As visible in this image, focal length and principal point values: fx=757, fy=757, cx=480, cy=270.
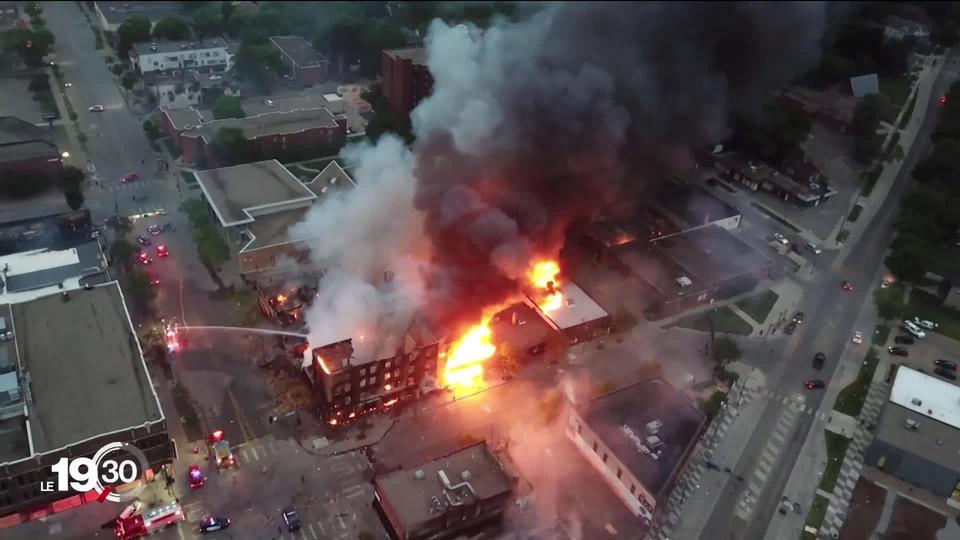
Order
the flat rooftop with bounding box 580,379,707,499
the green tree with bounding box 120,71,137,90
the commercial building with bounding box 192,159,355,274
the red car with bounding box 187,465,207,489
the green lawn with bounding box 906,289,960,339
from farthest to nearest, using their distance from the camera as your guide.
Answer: the green tree with bounding box 120,71,137,90 < the green lawn with bounding box 906,289,960,339 < the commercial building with bounding box 192,159,355,274 < the flat rooftop with bounding box 580,379,707,499 < the red car with bounding box 187,465,207,489

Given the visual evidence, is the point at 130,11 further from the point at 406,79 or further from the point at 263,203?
the point at 263,203

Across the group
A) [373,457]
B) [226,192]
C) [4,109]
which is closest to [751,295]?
[373,457]

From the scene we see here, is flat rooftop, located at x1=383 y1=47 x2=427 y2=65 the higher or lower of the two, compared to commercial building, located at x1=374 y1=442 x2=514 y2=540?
higher

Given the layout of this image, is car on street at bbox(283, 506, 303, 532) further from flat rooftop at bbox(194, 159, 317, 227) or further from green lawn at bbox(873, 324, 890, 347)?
green lawn at bbox(873, 324, 890, 347)

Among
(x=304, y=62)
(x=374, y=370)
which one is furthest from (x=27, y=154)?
(x=374, y=370)

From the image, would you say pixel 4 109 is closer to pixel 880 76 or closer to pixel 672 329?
pixel 672 329

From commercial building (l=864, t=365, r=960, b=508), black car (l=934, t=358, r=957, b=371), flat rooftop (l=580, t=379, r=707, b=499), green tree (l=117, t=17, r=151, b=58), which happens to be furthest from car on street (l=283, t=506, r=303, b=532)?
green tree (l=117, t=17, r=151, b=58)
